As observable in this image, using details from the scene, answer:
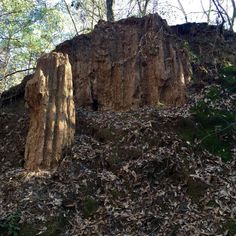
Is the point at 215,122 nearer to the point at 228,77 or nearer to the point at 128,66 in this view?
the point at 228,77

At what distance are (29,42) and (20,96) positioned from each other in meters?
8.08

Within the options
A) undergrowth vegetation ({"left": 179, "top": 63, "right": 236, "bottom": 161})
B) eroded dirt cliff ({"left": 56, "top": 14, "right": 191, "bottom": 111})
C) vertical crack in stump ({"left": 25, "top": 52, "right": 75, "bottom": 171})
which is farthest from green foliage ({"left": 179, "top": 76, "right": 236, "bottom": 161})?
vertical crack in stump ({"left": 25, "top": 52, "right": 75, "bottom": 171})

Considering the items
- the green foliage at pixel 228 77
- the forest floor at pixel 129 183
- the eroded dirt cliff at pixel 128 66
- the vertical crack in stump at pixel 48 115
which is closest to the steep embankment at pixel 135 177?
the forest floor at pixel 129 183

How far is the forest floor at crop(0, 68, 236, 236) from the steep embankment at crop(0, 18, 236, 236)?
0.02m

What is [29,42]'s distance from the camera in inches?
760

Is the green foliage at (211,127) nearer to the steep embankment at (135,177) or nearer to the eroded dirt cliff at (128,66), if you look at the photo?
the steep embankment at (135,177)

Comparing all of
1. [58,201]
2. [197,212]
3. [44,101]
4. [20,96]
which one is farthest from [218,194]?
[20,96]

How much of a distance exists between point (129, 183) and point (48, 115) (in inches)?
93.8

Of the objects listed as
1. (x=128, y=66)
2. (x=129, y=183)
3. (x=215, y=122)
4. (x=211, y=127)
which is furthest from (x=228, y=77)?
(x=129, y=183)

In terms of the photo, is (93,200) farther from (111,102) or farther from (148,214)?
(111,102)

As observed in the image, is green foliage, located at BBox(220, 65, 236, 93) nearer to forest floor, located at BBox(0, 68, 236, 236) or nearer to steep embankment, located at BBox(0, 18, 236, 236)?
steep embankment, located at BBox(0, 18, 236, 236)

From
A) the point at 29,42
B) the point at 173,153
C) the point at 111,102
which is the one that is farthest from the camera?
the point at 29,42

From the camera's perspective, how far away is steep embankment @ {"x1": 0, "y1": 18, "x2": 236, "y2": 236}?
6879 millimetres

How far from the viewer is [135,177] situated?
7.94 metres
